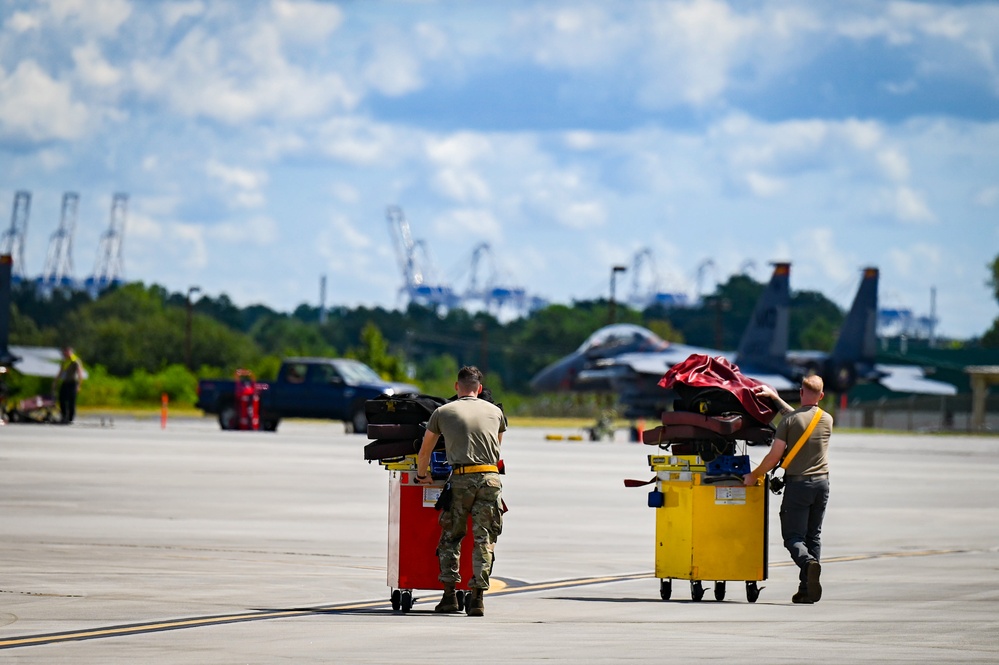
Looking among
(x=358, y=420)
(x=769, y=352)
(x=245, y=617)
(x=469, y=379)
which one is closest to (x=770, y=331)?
(x=769, y=352)

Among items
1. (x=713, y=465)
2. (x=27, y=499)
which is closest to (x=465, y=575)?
(x=713, y=465)

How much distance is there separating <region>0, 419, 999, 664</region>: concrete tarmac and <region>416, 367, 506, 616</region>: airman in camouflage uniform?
0.40 meters

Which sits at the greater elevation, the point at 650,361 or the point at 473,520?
the point at 650,361

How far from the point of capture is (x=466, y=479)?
36.9 ft

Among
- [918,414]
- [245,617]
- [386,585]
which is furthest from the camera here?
[918,414]

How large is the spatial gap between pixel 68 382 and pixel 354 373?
339 inches

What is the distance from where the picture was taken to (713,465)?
485 inches

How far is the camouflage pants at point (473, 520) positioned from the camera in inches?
438

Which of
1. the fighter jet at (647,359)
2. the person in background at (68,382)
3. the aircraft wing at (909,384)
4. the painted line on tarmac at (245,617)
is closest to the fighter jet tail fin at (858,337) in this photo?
the fighter jet at (647,359)

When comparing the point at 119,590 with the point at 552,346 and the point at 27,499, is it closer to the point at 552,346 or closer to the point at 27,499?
the point at 27,499

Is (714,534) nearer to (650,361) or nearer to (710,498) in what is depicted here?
(710,498)

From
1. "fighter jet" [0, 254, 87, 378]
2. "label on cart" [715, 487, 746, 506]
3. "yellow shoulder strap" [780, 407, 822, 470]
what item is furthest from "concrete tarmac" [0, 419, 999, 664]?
"fighter jet" [0, 254, 87, 378]

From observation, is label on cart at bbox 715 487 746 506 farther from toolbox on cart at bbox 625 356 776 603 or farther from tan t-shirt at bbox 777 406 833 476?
tan t-shirt at bbox 777 406 833 476

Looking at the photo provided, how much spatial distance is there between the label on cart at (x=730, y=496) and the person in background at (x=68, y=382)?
106 feet
